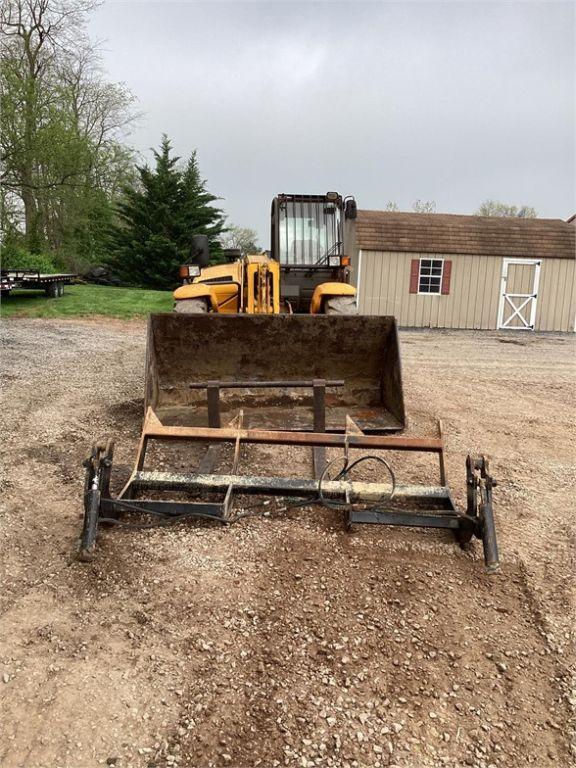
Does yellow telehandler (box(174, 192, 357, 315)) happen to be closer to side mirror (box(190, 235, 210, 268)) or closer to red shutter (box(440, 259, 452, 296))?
side mirror (box(190, 235, 210, 268))

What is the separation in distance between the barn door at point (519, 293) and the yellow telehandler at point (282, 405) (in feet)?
33.7

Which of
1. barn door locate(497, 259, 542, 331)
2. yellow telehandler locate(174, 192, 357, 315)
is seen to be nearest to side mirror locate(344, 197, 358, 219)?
yellow telehandler locate(174, 192, 357, 315)

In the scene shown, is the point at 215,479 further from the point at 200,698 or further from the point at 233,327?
the point at 233,327

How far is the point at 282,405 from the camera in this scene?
5199 millimetres

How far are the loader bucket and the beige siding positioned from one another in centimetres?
1111

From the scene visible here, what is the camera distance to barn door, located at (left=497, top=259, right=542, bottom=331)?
16.3m

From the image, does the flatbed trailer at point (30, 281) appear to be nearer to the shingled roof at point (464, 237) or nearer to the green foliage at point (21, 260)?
the green foliage at point (21, 260)

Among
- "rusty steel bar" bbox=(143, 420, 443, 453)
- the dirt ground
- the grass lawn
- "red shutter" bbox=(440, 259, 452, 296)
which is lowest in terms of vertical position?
the dirt ground

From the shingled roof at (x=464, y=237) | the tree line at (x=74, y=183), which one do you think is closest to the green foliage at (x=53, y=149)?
the tree line at (x=74, y=183)

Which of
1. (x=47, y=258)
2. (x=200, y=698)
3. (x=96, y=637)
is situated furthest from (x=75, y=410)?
(x=47, y=258)

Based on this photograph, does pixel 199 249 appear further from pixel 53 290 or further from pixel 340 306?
pixel 53 290

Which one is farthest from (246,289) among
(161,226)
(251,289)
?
(161,226)

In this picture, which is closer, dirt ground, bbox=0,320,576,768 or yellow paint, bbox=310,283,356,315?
dirt ground, bbox=0,320,576,768

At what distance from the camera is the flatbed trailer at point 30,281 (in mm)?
14922
